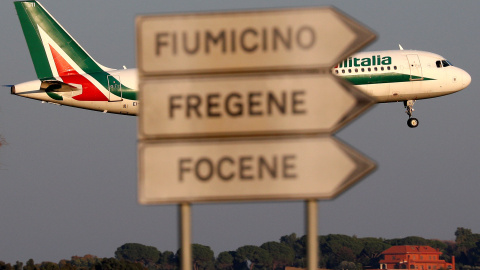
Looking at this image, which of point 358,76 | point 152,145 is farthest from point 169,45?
point 358,76

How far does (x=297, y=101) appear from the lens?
10.6m

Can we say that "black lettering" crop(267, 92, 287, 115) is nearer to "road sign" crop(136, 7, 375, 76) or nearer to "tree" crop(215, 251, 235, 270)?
"road sign" crop(136, 7, 375, 76)

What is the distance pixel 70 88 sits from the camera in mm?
73188

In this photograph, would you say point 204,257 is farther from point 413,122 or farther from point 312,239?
point 312,239

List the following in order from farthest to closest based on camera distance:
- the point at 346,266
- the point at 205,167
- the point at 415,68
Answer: the point at 346,266 → the point at 415,68 → the point at 205,167

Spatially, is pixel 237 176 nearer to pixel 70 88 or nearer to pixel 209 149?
pixel 209 149

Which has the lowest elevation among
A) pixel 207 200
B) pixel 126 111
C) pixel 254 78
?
pixel 207 200

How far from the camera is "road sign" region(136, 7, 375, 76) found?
10.5 m

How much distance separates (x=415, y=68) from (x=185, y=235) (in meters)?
62.8

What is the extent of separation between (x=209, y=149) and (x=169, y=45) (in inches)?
38.2

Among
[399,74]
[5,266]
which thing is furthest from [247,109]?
[5,266]

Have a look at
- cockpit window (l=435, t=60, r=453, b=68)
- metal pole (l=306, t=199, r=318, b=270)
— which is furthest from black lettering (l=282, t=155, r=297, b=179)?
cockpit window (l=435, t=60, r=453, b=68)

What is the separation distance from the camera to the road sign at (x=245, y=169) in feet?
34.5

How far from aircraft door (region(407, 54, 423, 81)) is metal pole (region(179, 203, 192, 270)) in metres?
62.3
